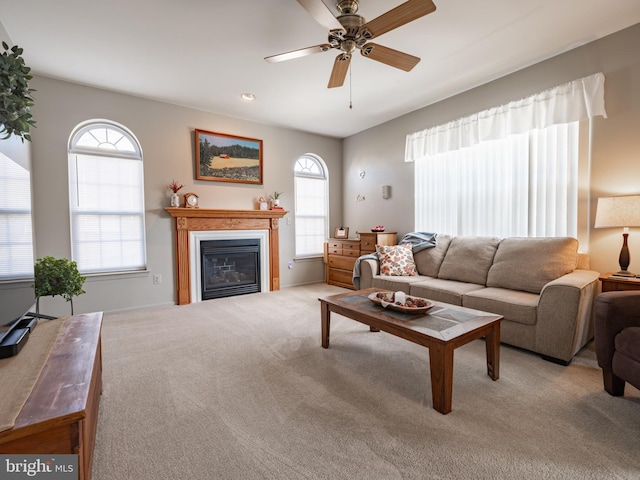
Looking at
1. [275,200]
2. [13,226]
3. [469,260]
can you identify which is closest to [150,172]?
[275,200]

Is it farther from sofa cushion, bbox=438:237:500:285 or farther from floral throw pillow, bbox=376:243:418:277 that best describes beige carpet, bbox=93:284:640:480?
floral throw pillow, bbox=376:243:418:277

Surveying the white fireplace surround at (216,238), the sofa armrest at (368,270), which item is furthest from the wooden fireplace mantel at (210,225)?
the sofa armrest at (368,270)

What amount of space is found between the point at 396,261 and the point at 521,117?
207 centimetres

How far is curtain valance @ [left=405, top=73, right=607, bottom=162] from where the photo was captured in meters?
2.73

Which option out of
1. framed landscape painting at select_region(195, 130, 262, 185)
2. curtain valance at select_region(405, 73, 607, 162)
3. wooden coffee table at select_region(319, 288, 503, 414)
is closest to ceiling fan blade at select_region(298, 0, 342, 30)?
wooden coffee table at select_region(319, 288, 503, 414)

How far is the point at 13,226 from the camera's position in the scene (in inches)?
64.7

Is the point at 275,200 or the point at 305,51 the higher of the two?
the point at 305,51

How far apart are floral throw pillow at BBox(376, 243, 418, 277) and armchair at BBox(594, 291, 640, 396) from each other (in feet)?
6.33

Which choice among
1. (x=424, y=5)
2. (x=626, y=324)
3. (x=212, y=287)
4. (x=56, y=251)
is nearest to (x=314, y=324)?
(x=212, y=287)

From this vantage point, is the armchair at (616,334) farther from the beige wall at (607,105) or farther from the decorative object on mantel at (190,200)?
the decorative object on mantel at (190,200)

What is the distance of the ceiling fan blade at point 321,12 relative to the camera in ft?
5.70

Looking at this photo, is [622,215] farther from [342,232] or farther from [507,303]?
[342,232]

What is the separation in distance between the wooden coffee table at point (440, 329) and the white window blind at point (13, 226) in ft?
6.53

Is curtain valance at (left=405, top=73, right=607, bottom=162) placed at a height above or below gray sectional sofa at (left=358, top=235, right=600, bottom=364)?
above
